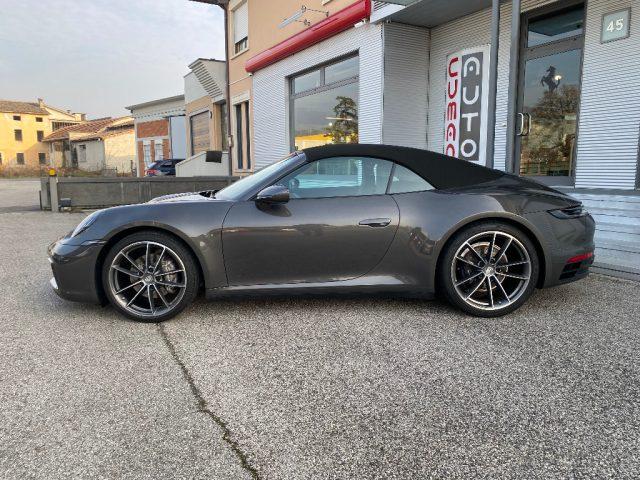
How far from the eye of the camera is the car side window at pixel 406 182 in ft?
11.8

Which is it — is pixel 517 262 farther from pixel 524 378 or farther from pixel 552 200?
pixel 524 378

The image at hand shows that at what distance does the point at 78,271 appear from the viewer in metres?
3.41

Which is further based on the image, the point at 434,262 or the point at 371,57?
the point at 371,57

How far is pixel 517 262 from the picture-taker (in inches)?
139

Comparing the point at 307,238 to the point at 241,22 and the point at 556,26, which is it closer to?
the point at 556,26

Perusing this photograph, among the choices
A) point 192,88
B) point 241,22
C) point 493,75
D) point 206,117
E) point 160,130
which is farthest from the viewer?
point 160,130

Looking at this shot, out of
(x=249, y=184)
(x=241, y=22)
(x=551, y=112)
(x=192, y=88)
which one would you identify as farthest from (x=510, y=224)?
(x=192, y=88)

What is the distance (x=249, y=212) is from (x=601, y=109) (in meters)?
5.41

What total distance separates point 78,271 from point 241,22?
15.0 metres

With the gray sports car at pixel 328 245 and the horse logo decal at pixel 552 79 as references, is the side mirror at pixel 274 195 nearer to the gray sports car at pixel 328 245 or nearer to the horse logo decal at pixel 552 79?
the gray sports car at pixel 328 245

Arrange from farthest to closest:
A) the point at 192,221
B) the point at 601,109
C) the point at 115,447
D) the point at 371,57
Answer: the point at 371,57 < the point at 601,109 < the point at 192,221 < the point at 115,447

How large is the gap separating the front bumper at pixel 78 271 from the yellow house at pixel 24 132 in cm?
6787

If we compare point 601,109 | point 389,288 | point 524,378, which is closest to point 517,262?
point 389,288

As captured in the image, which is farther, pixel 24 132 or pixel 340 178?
pixel 24 132
